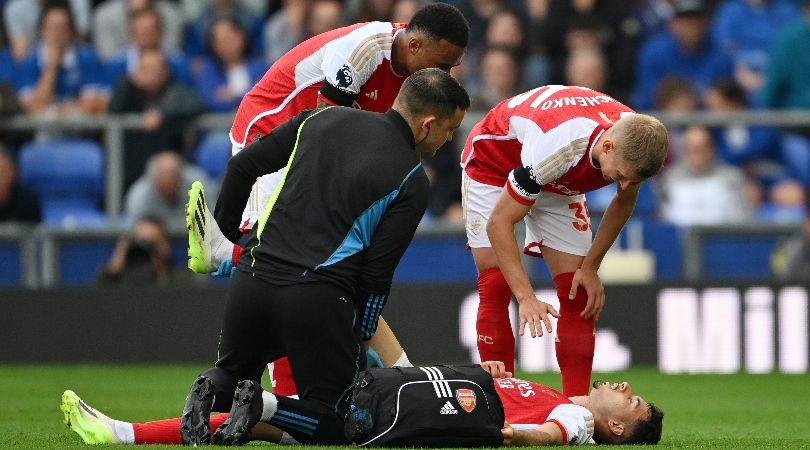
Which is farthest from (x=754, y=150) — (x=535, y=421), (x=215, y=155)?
(x=535, y=421)

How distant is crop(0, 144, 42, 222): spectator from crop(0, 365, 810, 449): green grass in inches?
53.8

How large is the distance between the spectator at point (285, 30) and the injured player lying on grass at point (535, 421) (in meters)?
8.35

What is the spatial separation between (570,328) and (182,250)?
Result: 19.8 feet

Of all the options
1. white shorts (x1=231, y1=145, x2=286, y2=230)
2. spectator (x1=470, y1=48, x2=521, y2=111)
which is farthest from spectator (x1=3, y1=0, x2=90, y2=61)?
white shorts (x1=231, y1=145, x2=286, y2=230)

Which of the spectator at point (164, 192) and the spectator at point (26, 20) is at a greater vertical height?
the spectator at point (26, 20)

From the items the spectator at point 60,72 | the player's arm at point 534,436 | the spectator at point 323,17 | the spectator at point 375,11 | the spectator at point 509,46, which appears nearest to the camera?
the player's arm at point 534,436

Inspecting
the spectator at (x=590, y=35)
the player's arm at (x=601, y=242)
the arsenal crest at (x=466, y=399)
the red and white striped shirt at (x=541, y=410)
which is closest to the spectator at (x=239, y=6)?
the spectator at (x=590, y=35)

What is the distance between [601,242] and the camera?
7.77 m

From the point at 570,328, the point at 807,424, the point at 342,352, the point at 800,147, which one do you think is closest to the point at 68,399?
the point at 342,352

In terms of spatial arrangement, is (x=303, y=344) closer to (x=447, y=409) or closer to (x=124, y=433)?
(x=447, y=409)

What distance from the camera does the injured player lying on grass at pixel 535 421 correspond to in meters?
6.48

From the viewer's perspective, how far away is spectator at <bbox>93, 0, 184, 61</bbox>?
15.3 metres

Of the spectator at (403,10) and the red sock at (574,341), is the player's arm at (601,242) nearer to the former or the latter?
the red sock at (574,341)

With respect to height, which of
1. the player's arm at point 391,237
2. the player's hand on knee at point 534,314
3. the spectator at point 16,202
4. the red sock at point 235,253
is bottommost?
the spectator at point 16,202
